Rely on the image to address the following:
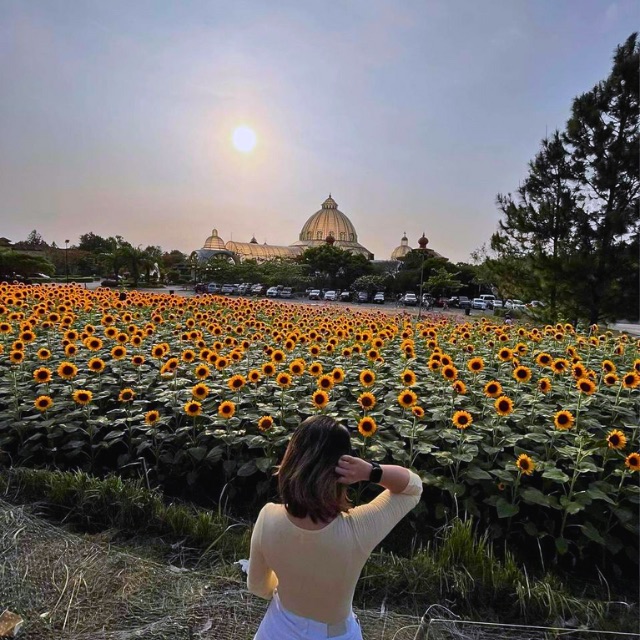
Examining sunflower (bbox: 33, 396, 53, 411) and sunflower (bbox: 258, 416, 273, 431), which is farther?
sunflower (bbox: 33, 396, 53, 411)

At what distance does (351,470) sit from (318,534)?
0.20 m

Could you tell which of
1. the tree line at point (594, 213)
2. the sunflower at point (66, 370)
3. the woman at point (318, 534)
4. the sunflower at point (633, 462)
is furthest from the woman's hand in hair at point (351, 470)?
the tree line at point (594, 213)

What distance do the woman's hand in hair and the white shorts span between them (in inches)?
17.6

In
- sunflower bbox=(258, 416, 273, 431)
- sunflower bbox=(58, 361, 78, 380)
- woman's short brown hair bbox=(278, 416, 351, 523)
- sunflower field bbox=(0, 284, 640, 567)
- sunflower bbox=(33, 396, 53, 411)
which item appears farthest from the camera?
sunflower bbox=(58, 361, 78, 380)

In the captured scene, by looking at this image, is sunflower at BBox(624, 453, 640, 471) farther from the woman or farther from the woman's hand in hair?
the woman's hand in hair

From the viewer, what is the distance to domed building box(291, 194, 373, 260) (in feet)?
303

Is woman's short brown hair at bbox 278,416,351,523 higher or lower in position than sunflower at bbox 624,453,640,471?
higher

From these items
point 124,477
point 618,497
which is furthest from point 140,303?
point 618,497

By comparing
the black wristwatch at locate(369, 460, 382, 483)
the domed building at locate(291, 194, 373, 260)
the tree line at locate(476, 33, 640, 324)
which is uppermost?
the domed building at locate(291, 194, 373, 260)

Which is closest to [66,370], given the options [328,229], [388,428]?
[388,428]

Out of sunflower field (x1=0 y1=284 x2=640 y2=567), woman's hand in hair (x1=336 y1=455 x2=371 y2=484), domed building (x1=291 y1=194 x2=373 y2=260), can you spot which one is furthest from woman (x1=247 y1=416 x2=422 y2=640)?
domed building (x1=291 y1=194 x2=373 y2=260)

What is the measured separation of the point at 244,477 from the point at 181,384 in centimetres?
126

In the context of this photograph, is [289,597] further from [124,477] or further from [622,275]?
[622,275]

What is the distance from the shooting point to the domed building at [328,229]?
9250 centimetres
